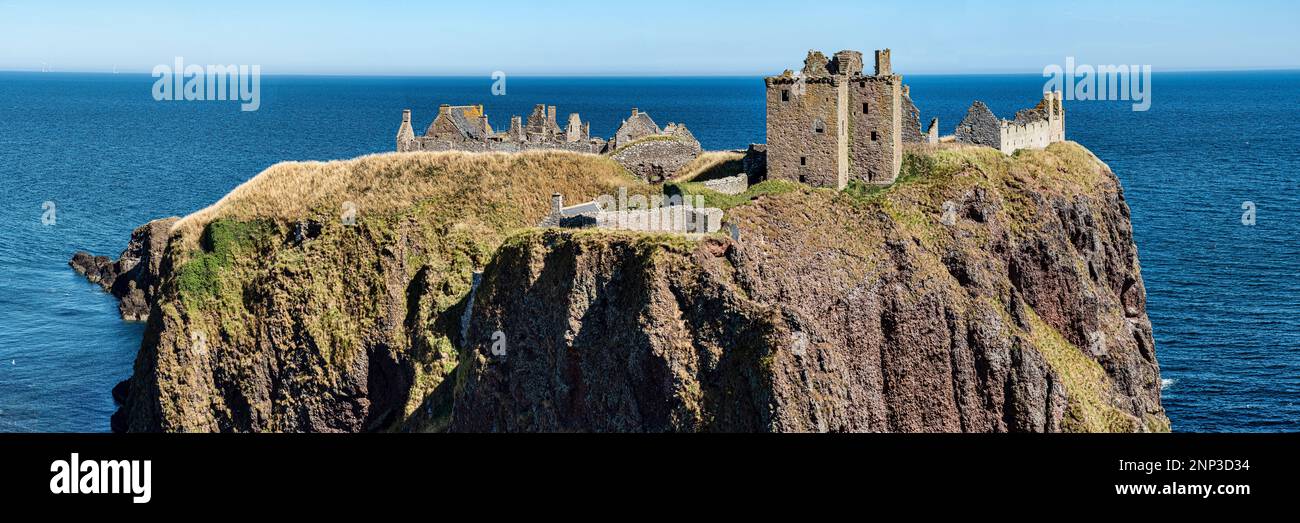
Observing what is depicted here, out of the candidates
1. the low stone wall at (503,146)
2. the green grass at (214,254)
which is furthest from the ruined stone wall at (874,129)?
the green grass at (214,254)

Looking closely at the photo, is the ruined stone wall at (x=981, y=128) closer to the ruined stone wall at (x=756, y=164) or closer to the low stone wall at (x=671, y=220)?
the ruined stone wall at (x=756, y=164)

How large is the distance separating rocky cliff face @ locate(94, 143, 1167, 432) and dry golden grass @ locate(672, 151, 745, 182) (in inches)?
168

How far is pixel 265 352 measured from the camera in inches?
2977

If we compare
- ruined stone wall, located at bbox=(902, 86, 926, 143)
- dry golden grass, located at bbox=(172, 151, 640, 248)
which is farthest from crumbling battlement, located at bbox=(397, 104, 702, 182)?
ruined stone wall, located at bbox=(902, 86, 926, 143)

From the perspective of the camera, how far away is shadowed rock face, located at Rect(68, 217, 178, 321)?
4173 inches

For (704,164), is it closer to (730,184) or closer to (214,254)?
(730,184)

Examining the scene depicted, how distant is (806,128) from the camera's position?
6675 centimetres

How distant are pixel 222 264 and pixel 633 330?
108 feet

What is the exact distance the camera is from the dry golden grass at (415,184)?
7950 cm

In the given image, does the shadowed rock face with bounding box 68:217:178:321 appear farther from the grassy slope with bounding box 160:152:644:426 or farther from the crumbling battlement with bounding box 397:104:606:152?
the grassy slope with bounding box 160:152:644:426

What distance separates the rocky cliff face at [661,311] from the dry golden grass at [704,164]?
14.0 feet

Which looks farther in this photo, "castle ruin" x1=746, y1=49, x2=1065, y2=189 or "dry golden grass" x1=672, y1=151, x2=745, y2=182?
"dry golden grass" x1=672, y1=151, x2=745, y2=182
